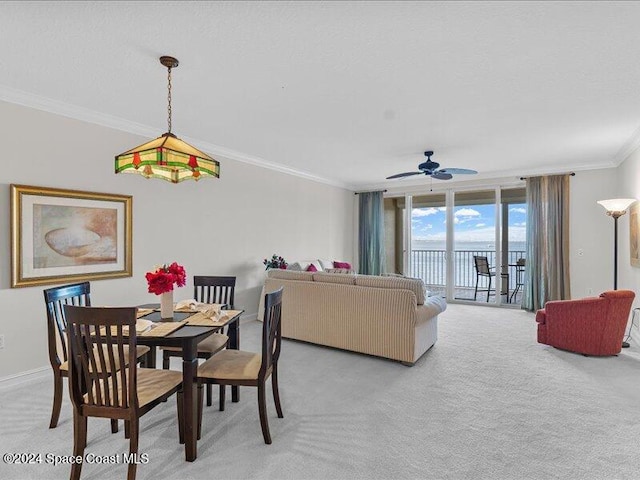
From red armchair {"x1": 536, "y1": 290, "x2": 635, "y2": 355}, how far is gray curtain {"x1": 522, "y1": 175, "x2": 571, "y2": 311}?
224cm

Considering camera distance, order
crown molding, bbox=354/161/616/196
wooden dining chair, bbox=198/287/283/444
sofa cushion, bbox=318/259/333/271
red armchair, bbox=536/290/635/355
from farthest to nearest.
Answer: sofa cushion, bbox=318/259/333/271
crown molding, bbox=354/161/616/196
red armchair, bbox=536/290/635/355
wooden dining chair, bbox=198/287/283/444

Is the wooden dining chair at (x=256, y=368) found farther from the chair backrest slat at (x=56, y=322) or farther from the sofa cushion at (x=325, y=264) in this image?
the sofa cushion at (x=325, y=264)

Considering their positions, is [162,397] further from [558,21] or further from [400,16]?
[558,21]

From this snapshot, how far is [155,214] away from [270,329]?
2.64 meters

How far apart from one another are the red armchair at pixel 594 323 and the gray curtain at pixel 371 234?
167 inches

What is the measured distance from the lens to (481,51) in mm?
2354

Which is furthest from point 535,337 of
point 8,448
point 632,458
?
point 8,448

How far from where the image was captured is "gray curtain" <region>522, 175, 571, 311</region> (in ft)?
19.4

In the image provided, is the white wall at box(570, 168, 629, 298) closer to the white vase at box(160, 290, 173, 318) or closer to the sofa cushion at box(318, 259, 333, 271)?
the sofa cushion at box(318, 259, 333, 271)

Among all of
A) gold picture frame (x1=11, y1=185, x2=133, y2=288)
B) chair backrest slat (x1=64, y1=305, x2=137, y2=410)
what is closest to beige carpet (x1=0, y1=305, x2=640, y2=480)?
chair backrest slat (x1=64, y1=305, x2=137, y2=410)

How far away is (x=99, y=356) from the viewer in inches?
67.7

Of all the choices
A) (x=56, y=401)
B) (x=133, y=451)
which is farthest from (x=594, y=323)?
(x=56, y=401)

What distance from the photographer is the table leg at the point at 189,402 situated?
2.00 metres

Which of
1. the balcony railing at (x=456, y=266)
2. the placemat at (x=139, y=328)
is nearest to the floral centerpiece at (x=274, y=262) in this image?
the placemat at (x=139, y=328)
